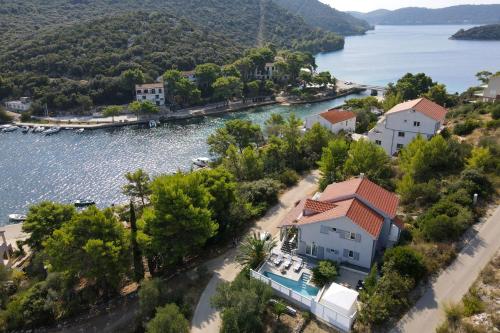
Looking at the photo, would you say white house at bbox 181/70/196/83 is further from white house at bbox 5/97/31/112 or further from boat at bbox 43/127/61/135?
white house at bbox 5/97/31/112

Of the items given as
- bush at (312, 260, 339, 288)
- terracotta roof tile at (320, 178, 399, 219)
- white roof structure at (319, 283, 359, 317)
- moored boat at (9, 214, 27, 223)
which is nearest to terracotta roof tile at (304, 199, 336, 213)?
terracotta roof tile at (320, 178, 399, 219)

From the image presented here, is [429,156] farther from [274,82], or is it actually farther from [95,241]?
[274,82]

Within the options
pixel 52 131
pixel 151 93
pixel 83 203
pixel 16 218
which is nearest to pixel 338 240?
pixel 83 203

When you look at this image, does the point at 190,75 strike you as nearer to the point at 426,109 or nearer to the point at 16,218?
the point at 16,218

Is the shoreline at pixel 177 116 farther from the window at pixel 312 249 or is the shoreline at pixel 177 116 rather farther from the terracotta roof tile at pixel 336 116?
the window at pixel 312 249

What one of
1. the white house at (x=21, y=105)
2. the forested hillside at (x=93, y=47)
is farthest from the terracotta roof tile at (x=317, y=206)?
the white house at (x=21, y=105)

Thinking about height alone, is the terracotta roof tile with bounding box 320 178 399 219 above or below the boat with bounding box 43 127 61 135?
above

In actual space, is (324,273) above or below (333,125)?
below
